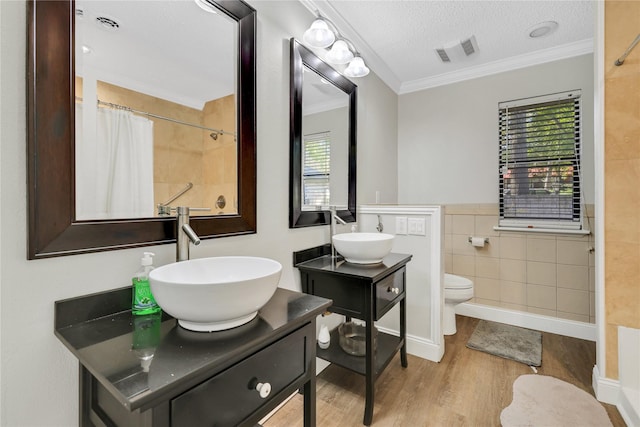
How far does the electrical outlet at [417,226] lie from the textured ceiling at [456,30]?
1.39 m

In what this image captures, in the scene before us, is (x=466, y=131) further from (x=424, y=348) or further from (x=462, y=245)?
(x=424, y=348)

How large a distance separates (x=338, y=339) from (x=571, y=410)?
129 centimetres

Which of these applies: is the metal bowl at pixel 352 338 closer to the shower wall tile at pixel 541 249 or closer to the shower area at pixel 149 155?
the shower area at pixel 149 155

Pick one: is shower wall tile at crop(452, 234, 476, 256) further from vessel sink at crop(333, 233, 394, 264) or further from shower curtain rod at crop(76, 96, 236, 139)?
shower curtain rod at crop(76, 96, 236, 139)

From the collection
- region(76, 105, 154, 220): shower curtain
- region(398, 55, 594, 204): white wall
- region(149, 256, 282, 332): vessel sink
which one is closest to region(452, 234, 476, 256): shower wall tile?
region(398, 55, 594, 204): white wall

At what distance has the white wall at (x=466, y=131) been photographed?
2361mm

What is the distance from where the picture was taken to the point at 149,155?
1029 millimetres

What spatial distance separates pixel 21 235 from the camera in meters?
0.75

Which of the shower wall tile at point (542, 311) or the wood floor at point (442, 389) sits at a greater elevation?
the shower wall tile at point (542, 311)

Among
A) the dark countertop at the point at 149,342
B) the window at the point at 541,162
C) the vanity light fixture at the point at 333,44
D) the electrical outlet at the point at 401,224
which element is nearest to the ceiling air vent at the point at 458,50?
the window at the point at 541,162

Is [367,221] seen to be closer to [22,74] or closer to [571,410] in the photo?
[571,410]

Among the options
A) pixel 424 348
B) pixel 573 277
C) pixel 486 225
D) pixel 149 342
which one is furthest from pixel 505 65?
pixel 149 342

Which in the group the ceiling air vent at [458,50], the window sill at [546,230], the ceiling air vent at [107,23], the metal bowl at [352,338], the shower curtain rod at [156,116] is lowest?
the metal bowl at [352,338]

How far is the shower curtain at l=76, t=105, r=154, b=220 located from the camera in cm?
86
